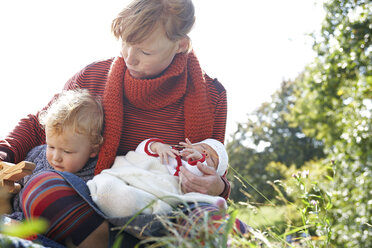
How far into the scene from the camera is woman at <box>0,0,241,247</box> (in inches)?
89.1

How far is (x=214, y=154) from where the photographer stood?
2256 mm

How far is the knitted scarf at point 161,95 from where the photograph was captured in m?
2.32

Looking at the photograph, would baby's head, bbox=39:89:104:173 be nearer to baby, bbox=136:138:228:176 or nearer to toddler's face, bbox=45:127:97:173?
toddler's face, bbox=45:127:97:173

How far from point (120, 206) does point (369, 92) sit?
82.8 inches

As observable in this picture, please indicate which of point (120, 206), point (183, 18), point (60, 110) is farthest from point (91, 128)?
point (183, 18)

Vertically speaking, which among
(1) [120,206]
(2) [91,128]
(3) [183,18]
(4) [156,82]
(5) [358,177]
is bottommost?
(5) [358,177]

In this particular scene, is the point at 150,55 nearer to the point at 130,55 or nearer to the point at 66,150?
the point at 130,55

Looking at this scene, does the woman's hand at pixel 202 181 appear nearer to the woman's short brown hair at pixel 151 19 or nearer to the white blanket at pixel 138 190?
the white blanket at pixel 138 190

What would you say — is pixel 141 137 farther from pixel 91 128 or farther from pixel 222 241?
pixel 222 241

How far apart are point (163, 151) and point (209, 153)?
0.29 m

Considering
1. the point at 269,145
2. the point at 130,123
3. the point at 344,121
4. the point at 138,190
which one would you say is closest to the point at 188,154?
the point at 138,190

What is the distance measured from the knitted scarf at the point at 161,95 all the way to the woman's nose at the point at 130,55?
0.47ft

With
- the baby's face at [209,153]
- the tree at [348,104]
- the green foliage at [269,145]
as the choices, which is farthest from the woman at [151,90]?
the green foliage at [269,145]

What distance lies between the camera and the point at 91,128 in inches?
87.6
